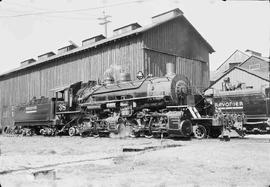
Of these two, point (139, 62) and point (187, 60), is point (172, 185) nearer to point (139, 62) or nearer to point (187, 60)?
point (139, 62)

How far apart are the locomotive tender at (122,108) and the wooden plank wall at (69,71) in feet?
11.5

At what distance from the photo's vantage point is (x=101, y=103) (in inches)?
685

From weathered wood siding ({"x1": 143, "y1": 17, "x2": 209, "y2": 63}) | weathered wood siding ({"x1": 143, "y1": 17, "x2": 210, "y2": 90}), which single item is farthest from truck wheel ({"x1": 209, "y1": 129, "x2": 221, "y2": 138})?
weathered wood siding ({"x1": 143, "y1": 17, "x2": 209, "y2": 63})

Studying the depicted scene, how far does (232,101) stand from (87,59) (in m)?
11.7

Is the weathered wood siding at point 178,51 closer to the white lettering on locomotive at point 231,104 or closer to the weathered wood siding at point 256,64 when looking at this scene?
the white lettering on locomotive at point 231,104

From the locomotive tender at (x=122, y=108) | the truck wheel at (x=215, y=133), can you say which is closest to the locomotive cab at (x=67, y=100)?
the locomotive tender at (x=122, y=108)

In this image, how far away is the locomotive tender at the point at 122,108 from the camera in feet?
47.5

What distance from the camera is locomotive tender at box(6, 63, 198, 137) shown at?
571 inches

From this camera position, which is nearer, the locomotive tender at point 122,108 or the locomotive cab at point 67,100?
the locomotive tender at point 122,108

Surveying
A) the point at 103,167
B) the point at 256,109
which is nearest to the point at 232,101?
the point at 256,109

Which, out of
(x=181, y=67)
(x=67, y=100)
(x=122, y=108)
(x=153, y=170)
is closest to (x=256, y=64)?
(x=181, y=67)

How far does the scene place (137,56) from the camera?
71.1 ft

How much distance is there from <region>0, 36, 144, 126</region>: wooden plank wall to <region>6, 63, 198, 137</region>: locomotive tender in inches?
138

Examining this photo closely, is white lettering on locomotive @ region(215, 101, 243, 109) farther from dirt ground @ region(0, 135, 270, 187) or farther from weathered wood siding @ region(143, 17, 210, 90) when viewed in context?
dirt ground @ region(0, 135, 270, 187)
